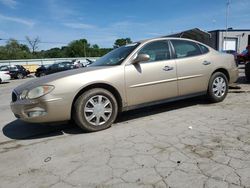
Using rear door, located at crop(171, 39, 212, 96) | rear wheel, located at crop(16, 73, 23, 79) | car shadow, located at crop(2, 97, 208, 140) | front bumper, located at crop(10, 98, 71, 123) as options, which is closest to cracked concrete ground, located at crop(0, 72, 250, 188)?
car shadow, located at crop(2, 97, 208, 140)

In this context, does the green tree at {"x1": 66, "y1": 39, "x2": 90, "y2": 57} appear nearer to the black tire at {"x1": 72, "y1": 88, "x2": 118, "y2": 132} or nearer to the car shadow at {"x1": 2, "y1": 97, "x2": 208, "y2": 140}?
the car shadow at {"x1": 2, "y1": 97, "x2": 208, "y2": 140}

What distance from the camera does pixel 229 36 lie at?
123ft

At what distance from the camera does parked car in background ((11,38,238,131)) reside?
13.6ft

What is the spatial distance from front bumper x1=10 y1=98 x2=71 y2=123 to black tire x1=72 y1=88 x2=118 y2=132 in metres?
0.17

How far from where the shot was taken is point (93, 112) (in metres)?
4.39

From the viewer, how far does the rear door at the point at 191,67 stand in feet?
17.3

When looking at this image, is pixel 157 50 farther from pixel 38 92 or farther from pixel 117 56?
pixel 38 92

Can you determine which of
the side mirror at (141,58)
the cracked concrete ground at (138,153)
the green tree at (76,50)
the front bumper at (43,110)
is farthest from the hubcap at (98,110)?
the green tree at (76,50)

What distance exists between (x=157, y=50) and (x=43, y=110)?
2.42 meters

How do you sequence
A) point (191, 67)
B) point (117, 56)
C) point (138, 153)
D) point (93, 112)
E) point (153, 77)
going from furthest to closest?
point (191, 67) < point (117, 56) < point (153, 77) < point (93, 112) < point (138, 153)

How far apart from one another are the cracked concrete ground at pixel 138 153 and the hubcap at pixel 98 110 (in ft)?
0.73

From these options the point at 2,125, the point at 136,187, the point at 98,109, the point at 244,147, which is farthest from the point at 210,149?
the point at 2,125

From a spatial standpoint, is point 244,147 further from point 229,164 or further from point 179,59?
point 179,59

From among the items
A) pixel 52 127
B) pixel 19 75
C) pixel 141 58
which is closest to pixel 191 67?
pixel 141 58
